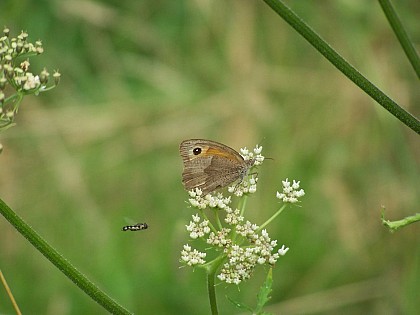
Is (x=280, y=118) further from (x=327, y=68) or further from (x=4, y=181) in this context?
(x=4, y=181)

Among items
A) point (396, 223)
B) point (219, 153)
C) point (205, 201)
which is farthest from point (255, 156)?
point (396, 223)

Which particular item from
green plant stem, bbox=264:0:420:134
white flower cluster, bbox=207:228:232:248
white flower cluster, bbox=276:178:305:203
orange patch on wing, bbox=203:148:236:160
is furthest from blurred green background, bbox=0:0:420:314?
green plant stem, bbox=264:0:420:134

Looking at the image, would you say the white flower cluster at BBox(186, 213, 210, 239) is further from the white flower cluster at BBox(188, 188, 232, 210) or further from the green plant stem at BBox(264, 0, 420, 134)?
the green plant stem at BBox(264, 0, 420, 134)

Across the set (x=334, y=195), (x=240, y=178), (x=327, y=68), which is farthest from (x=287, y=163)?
(x=240, y=178)

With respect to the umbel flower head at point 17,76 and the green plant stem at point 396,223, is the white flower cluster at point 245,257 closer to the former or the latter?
the green plant stem at point 396,223

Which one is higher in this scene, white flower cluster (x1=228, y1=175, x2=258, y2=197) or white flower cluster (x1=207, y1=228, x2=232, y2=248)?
white flower cluster (x1=228, y1=175, x2=258, y2=197)

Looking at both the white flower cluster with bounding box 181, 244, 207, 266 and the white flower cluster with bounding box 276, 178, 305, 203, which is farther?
the white flower cluster with bounding box 276, 178, 305, 203

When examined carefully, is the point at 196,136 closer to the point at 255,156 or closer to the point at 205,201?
the point at 255,156
